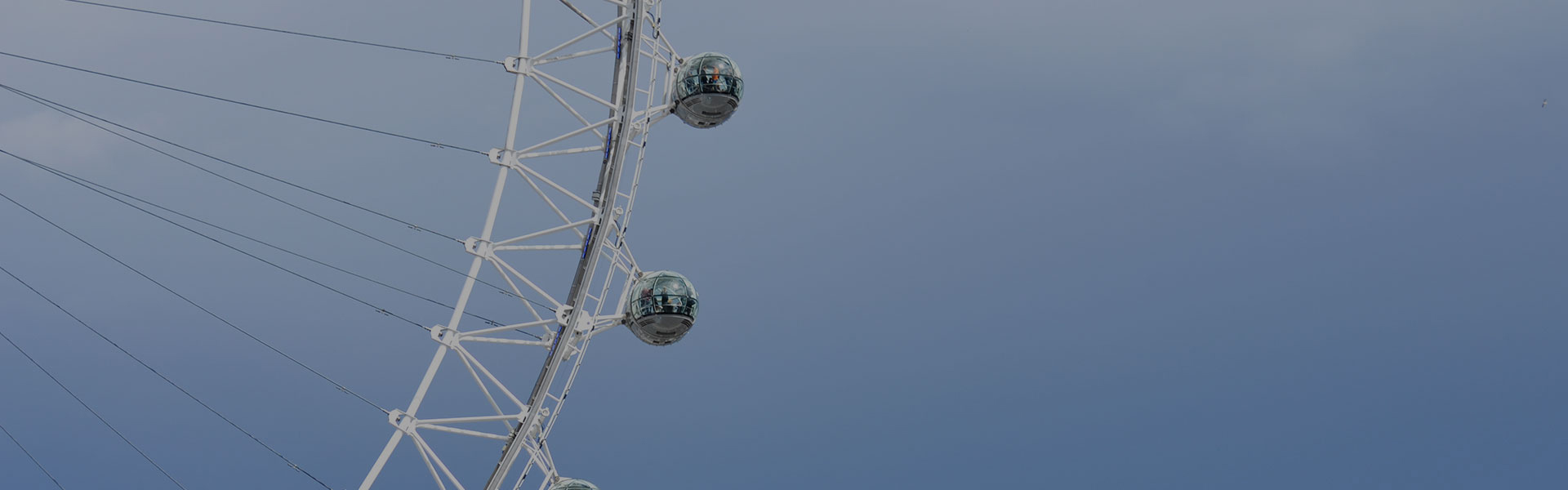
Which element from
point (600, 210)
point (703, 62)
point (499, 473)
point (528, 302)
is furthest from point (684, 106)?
point (499, 473)

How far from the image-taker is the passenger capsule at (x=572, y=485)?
98.7 ft

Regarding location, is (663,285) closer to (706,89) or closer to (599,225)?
(599,225)

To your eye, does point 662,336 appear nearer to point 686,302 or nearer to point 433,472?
point 686,302

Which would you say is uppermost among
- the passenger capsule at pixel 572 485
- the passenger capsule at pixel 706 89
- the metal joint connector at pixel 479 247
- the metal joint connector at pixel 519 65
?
the passenger capsule at pixel 706 89

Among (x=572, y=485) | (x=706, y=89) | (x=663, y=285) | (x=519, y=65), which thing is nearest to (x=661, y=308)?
(x=663, y=285)

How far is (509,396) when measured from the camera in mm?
30438

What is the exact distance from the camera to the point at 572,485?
30156mm

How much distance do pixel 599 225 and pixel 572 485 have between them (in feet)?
16.5

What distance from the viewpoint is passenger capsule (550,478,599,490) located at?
30.1 metres

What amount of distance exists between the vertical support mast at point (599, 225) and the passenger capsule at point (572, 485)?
0.93m

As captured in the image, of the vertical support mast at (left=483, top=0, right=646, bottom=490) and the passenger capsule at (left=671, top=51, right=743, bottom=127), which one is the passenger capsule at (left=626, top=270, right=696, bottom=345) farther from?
the passenger capsule at (left=671, top=51, right=743, bottom=127)

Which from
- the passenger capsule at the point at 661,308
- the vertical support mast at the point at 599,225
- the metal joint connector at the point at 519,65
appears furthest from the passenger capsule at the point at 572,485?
the metal joint connector at the point at 519,65

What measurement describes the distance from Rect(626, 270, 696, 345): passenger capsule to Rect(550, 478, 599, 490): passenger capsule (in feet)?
10.6

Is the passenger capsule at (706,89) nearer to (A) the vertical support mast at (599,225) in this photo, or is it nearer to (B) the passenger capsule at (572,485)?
(A) the vertical support mast at (599,225)
